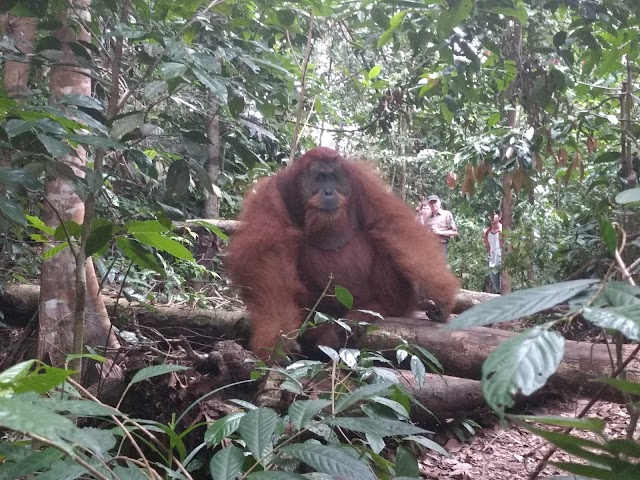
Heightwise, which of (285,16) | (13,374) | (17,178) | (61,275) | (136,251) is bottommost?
(61,275)

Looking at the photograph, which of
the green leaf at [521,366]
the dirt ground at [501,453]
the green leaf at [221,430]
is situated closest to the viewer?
the green leaf at [521,366]

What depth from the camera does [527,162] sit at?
5.16m

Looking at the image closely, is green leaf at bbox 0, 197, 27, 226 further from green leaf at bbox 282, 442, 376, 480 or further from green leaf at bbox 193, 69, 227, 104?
green leaf at bbox 282, 442, 376, 480

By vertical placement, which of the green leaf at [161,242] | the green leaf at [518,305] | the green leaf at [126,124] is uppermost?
the green leaf at [126,124]

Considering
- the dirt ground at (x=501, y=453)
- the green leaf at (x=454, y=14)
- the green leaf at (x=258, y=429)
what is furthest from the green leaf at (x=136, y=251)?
the green leaf at (x=454, y=14)

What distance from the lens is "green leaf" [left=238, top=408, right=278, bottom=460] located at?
1412mm

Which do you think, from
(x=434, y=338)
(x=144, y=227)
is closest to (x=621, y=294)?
(x=144, y=227)

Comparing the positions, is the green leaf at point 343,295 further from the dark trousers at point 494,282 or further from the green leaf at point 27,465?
the dark trousers at point 494,282

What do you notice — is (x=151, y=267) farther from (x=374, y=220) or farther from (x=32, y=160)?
(x=374, y=220)

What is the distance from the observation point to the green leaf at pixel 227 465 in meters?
1.38

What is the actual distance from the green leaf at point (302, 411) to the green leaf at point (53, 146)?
3.54 ft

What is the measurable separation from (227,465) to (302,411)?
0.25m

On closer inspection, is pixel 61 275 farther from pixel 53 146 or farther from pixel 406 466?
pixel 406 466

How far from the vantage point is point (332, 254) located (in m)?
4.27
